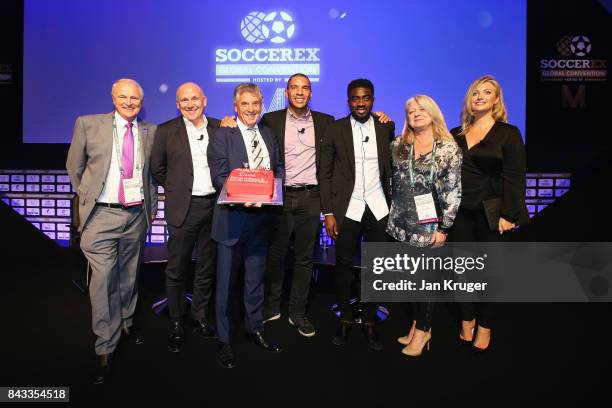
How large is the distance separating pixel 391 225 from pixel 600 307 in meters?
2.36

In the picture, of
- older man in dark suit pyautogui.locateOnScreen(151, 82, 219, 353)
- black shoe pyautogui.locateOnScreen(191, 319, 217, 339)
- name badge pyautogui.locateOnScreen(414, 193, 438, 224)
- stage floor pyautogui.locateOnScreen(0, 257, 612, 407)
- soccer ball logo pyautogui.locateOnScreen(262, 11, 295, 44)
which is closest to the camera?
stage floor pyautogui.locateOnScreen(0, 257, 612, 407)

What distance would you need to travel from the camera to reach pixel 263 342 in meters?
2.84

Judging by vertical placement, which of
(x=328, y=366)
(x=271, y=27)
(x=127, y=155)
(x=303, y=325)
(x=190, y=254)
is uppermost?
(x=271, y=27)

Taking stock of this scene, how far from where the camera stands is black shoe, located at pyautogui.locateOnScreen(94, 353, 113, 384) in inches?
94.8

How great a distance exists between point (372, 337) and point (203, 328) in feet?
3.80

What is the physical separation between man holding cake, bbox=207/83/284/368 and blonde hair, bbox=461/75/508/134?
1.22 m

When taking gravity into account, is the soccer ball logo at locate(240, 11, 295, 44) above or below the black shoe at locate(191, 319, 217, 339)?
above

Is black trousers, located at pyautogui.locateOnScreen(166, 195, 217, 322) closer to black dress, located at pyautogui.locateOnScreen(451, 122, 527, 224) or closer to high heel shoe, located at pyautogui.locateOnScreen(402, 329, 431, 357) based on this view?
high heel shoe, located at pyautogui.locateOnScreen(402, 329, 431, 357)

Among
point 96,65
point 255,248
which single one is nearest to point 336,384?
point 255,248

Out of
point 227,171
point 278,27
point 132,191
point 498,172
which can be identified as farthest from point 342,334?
point 278,27

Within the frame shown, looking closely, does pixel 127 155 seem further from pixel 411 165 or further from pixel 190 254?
pixel 411 165

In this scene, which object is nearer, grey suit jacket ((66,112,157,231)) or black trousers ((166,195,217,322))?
grey suit jacket ((66,112,157,231))

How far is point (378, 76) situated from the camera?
4.80m

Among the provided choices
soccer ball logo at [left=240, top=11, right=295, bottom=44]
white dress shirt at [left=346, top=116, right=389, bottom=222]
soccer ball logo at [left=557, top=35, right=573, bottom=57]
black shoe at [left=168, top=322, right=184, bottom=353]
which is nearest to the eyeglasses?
white dress shirt at [left=346, top=116, right=389, bottom=222]
